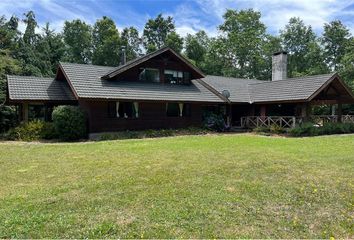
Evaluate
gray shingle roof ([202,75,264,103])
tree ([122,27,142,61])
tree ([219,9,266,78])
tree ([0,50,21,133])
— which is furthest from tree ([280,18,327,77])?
tree ([0,50,21,133])

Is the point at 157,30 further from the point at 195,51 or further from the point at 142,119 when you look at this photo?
the point at 142,119

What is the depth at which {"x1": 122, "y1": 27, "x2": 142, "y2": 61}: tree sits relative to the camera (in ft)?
Result: 183

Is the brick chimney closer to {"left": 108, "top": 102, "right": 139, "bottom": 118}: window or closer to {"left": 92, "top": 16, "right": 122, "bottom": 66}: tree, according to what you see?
{"left": 108, "top": 102, "right": 139, "bottom": 118}: window

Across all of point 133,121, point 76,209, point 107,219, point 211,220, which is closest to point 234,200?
point 211,220

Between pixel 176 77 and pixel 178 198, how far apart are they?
18.1 meters

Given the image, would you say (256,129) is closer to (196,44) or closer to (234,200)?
(234,200)

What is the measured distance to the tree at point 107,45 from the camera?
165ft

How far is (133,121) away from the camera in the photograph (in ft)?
65.3

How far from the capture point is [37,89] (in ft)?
66.8

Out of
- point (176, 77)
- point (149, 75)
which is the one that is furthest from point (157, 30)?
point (149, 75)

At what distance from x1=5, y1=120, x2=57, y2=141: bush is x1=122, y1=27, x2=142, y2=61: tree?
39.4 metres

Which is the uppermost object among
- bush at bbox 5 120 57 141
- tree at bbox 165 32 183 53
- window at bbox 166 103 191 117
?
tree at bbox 165 32 183 53

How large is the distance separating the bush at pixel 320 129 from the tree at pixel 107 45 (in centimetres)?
3692

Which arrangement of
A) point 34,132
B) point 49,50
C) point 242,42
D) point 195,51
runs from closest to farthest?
point 34,132, point 49,50, point 242,42, point 195,51
